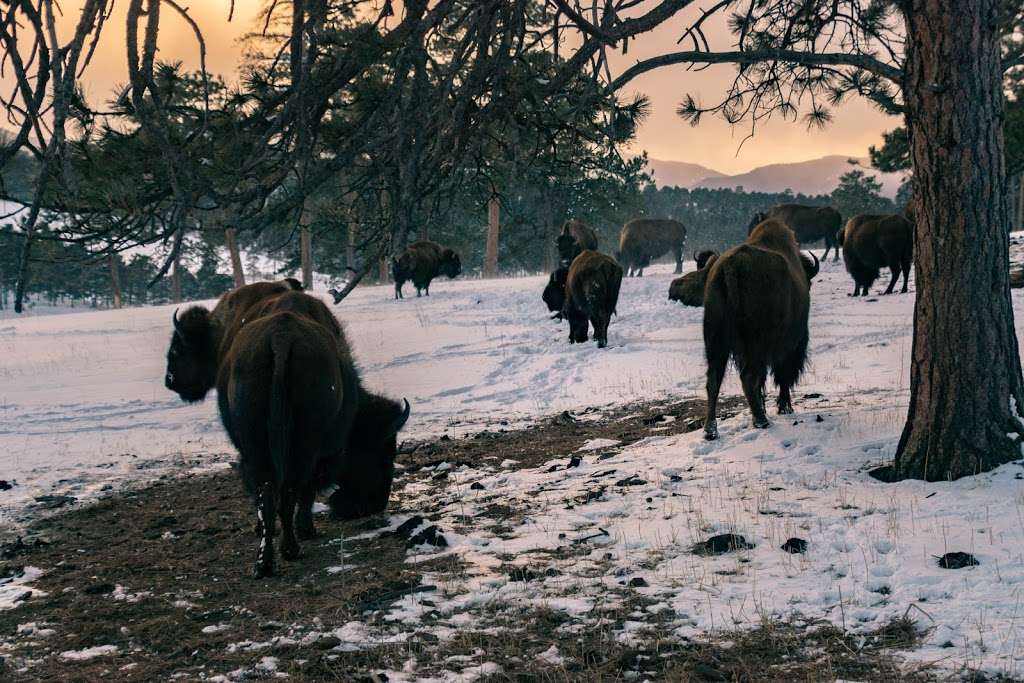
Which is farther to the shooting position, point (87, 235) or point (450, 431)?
point (450, 431)

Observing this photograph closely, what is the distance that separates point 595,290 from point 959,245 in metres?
8.57

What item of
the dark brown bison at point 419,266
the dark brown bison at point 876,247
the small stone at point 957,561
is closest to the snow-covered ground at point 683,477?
the small stone at point 957,561

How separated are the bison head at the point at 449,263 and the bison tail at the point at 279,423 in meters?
20.8

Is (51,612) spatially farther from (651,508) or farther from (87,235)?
(651,508)

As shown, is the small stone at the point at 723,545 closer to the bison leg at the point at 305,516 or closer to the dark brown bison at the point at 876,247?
the bison leg at the point at 305,516

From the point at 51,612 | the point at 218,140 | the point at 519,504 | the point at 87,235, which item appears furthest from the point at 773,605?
the point at 218,140

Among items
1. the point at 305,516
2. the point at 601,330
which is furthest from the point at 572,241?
the point at 305,516

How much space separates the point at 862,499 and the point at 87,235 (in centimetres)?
493

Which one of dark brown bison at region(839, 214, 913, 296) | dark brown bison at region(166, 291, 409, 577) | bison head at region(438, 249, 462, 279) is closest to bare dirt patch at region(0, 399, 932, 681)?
dark brown bison at region(166, 291, 409, 577)

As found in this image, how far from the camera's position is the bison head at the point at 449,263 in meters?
25.9

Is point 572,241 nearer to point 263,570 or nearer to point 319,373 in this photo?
point 319,373

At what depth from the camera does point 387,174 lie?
18.9ft

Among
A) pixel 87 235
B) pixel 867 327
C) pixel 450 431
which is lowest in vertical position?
pixel 450 431

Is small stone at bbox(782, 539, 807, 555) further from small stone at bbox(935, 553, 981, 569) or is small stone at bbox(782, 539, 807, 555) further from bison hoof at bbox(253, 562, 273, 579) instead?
bison hoof at bbox(253, 562, 273, 579)
